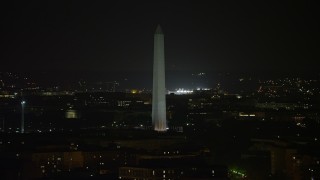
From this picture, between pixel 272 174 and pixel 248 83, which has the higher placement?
pixel 248 83

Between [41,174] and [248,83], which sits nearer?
[41,174]

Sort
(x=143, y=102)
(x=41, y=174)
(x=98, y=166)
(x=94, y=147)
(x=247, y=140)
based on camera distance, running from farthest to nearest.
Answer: (x=143, y=102) → (x=247, y=140) → (x=94, y=147) → (x=98, y=166) → (x=41, y=174)

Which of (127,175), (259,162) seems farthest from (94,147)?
(127,175)

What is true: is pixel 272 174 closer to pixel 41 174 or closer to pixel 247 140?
pixel 41 174

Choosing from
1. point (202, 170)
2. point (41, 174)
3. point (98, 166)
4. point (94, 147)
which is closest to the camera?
point (202, 170)

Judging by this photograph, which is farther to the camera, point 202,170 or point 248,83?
point 248,83

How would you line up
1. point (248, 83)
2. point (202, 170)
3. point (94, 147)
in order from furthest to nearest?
1. point (248, 83)
2. point (94, 147)
3. point (202, 170)

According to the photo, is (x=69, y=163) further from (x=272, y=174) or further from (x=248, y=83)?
(x=248, y=83)

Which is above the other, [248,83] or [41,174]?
[248,83]

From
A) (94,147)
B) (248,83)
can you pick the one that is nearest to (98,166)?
(94,147)
